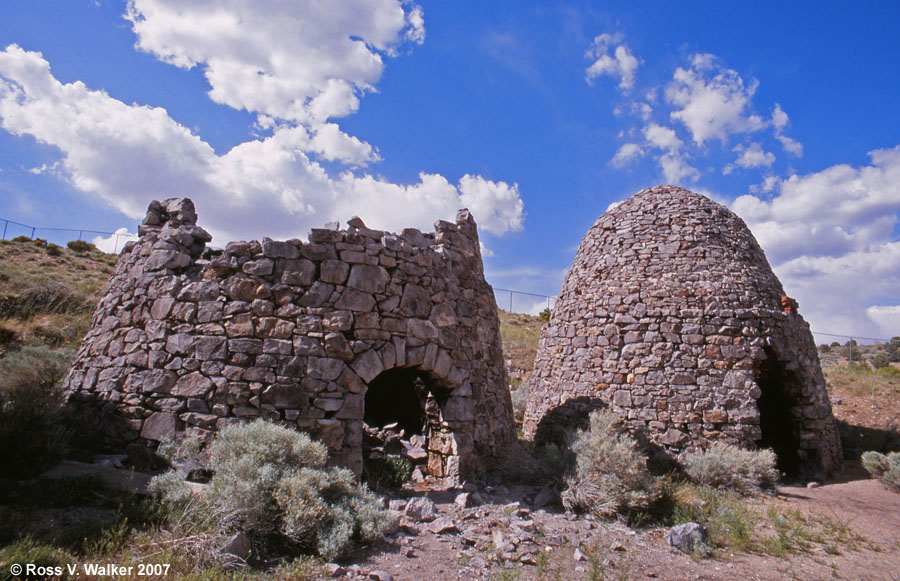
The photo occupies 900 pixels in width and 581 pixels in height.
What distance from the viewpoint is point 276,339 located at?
6.11 m

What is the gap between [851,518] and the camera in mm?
7059

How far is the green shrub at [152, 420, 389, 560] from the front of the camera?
4273mm

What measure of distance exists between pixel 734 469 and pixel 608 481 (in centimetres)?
298

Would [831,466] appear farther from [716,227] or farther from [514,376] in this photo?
[514,376]

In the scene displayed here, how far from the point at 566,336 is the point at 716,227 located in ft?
13.2

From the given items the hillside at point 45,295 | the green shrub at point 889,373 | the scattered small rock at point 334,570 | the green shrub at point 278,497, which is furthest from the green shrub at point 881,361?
the hillside at point 45,295

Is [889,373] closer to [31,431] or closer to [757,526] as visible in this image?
[757,526]

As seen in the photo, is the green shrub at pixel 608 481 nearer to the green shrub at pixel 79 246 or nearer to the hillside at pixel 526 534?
the hillside at pixel 526 534

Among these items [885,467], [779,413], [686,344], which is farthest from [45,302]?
A: [885,467]

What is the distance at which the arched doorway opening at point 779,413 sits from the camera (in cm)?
956

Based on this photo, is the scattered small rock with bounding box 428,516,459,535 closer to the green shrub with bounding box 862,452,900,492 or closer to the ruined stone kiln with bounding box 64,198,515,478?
the ruined stone kiln with bounding box 64,198,515,478

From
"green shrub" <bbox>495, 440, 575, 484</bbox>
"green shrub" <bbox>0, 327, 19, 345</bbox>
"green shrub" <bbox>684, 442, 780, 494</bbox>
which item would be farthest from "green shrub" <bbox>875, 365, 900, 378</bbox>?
"green shrub" <bbox>0, 327, 19, 345</bbox>

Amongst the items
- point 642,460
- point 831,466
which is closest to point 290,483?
point 642,460

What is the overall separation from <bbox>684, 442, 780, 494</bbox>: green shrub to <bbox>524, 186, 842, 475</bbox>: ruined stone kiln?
0.51 metres
